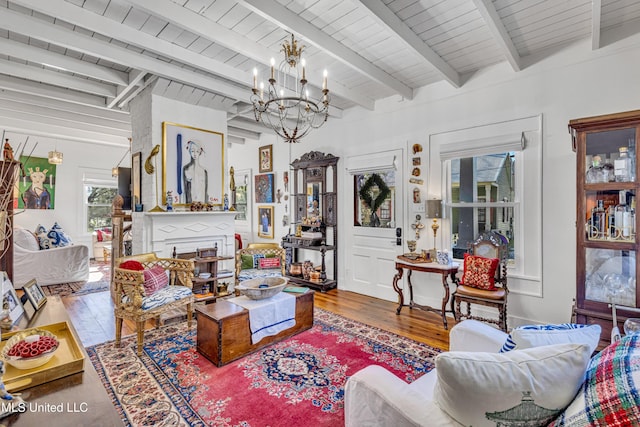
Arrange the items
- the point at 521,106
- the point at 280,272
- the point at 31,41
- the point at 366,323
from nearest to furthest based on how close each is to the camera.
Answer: the point at 31,41
the point at 521,106
the point at 366,323
the point at 280,272

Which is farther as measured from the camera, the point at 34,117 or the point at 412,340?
the point at 34,117

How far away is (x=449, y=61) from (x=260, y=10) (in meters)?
2.22

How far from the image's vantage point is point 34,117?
5.39 m

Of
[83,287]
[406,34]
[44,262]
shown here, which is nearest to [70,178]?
[44,262]

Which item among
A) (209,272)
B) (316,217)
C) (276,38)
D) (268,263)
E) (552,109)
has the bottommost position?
(209,272)

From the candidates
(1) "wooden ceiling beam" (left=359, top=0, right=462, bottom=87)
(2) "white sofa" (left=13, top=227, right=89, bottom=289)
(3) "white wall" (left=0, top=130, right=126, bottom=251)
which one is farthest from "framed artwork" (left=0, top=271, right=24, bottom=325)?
(3) "white wall" (left=0, top=130, right=126, bottom=251)

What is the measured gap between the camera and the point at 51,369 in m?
1.30

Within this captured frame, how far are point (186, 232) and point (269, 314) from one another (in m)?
2.17

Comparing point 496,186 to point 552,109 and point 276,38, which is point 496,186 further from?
point 276,38

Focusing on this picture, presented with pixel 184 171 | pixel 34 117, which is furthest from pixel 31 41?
pixel 34 117

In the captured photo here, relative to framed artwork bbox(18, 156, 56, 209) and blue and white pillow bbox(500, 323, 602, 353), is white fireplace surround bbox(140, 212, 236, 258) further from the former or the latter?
framed artwork bbox(18, 156, 56, 209)

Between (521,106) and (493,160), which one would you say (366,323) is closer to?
(493,160)

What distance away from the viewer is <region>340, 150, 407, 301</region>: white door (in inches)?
173

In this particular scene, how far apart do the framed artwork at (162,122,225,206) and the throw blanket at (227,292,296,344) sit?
2.09 m
